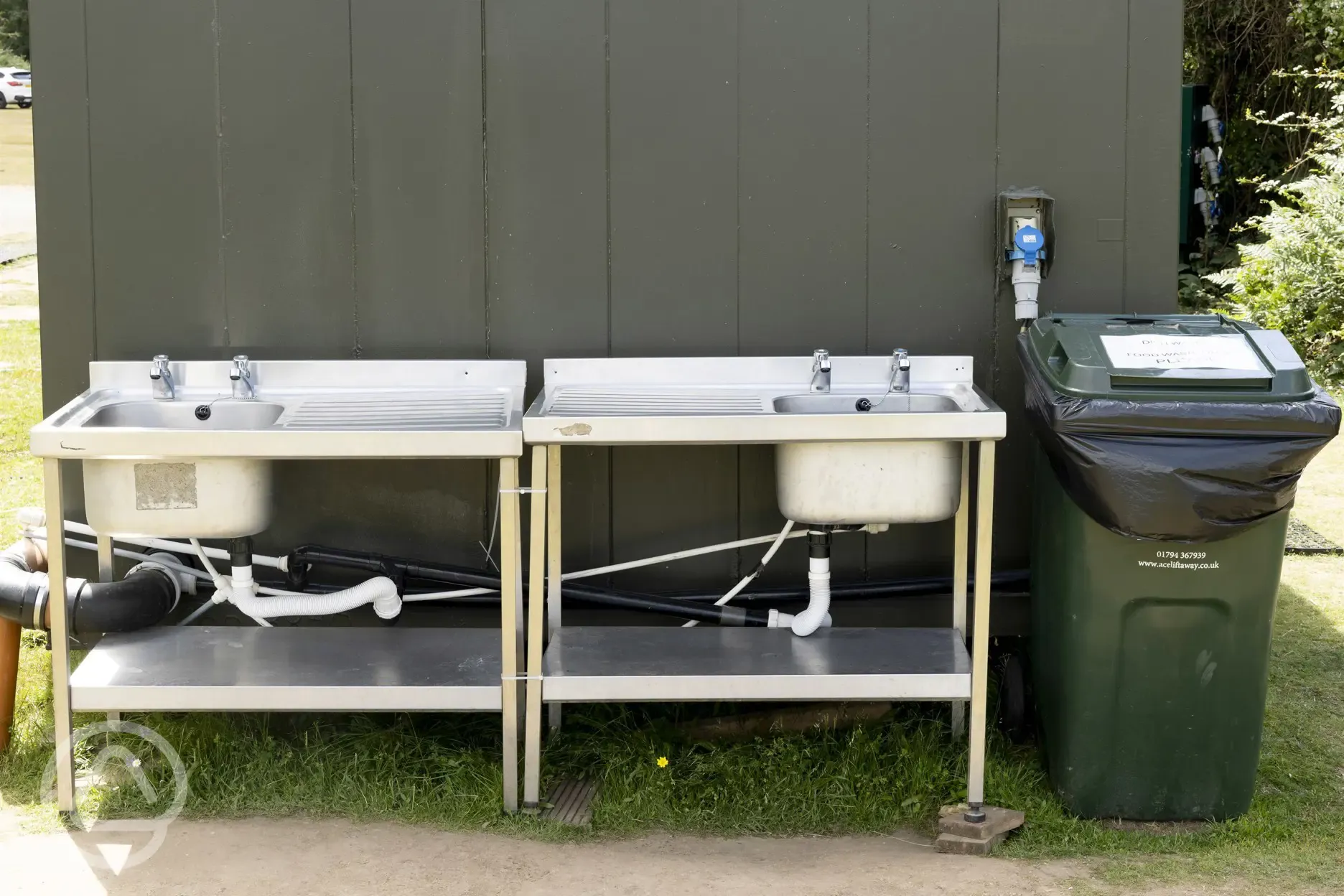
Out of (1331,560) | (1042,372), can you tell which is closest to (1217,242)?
(1331,560)

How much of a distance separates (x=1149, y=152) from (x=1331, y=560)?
2360 millimetres

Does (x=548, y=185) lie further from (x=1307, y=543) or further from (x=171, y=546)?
(x=1307, y=543)

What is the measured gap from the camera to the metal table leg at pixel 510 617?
300 centimetres

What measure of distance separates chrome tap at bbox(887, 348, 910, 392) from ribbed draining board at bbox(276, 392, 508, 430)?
93cm

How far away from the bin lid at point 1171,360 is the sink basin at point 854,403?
288mm

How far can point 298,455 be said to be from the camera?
2.93 metres

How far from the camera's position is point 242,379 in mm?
3398

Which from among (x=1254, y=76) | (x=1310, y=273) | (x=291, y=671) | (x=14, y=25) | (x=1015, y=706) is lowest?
(x=1015, y=706)

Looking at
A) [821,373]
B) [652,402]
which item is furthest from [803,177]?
[652,402]

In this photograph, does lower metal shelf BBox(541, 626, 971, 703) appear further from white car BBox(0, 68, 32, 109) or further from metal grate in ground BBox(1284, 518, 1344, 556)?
white car BBox(0, 68, 32, 109)

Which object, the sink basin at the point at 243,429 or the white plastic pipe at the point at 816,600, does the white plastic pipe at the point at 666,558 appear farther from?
the sink basin at the point at 243,429

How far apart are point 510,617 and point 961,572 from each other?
1.13m

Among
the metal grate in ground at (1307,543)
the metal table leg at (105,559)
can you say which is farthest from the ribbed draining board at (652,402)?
the metal grate in ground at (1307,543)

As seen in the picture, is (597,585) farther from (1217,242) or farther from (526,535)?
(1217,242)
